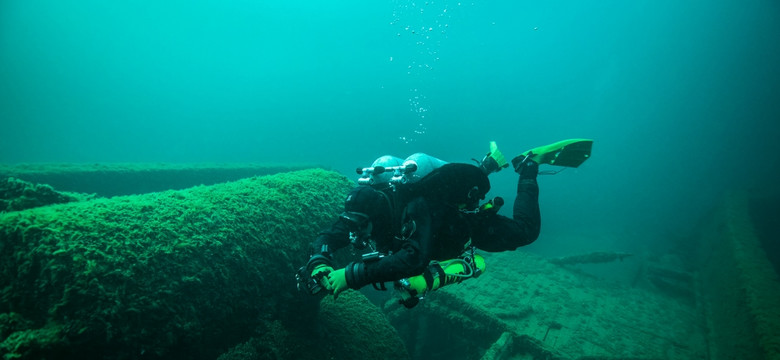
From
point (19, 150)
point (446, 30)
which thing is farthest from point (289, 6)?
point (19, 150)

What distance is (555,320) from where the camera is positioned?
5.14 m

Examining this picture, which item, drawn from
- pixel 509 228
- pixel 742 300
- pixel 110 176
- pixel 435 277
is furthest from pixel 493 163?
pixel 110 176

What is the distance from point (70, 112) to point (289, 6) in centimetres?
8341

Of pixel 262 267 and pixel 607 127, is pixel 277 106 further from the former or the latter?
pixel 607 127

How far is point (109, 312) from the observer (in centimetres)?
135

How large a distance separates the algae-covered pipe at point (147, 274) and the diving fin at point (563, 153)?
3153 mm

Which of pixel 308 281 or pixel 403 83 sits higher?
pixel 403 83

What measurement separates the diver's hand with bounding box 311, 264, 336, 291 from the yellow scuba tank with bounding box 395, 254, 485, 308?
0.61 m

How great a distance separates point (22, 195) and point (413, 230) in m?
2.68

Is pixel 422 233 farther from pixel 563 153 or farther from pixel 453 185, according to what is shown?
pixel 563 153

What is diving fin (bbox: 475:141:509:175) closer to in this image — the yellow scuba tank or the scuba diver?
the scuba diver

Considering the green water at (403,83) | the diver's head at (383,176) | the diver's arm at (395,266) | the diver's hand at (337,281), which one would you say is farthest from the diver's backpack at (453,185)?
the green water at (403,83)

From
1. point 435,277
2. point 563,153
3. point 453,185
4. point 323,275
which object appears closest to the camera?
point 323,275

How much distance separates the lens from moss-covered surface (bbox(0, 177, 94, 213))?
1899mm
